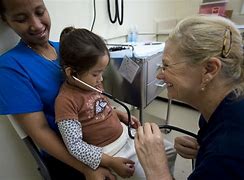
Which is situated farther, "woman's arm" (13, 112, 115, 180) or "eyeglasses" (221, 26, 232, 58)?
"woman's arm" (13, 112, 115, 180)

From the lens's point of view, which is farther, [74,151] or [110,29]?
[110,29]

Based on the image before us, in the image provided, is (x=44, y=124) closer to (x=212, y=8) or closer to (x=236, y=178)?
(x=236, y=178)

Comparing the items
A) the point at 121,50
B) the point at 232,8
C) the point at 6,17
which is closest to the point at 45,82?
the point at 6,17

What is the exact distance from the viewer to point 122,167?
0.92m

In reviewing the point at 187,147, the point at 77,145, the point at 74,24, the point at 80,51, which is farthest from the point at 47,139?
the point at 74,24

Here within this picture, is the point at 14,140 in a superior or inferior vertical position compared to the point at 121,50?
inferior

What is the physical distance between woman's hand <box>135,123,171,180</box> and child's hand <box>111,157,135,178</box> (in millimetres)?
112

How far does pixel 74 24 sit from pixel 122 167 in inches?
42.4

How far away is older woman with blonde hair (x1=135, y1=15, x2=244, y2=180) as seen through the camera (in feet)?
2.07

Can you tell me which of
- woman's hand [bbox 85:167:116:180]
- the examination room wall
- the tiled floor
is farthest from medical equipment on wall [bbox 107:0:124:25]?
woman's hand [bbox 85:167:116:180]

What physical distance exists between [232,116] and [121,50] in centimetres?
94

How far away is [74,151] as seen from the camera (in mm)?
875

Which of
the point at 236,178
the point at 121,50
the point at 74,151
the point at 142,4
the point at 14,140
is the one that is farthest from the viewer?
the point at 142,4

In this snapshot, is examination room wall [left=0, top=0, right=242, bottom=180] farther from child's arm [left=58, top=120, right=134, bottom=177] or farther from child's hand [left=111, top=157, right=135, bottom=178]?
child's hand [left=111, top=157, right=135, bottom=178]
